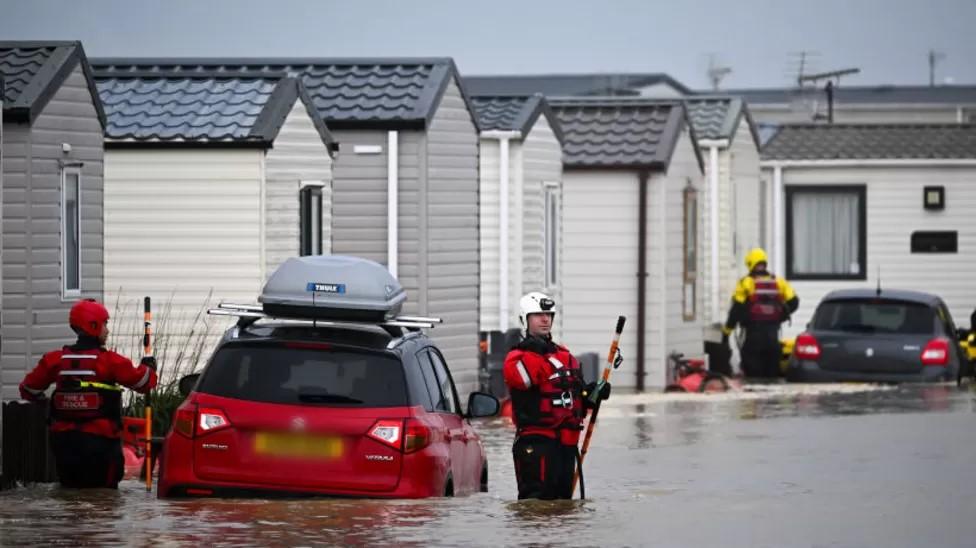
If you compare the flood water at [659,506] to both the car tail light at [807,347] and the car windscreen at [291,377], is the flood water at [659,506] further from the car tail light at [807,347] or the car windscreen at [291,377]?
the car tail light at [807,347]

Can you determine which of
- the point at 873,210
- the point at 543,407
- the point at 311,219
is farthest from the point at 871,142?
the point at 543,407

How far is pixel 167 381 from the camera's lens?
63.9 ft

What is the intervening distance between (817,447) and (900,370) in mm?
8461

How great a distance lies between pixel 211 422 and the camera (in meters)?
12.1

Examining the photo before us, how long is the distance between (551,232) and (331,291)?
15433 millimetres

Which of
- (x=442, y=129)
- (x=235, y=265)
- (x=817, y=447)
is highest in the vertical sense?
(x=442, y=129)

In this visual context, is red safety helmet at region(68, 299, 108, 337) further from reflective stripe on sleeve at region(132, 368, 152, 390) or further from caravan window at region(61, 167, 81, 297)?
caravan window at region(61, 167, 81, 297)

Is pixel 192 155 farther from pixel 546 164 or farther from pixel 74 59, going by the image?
pixel 546 164

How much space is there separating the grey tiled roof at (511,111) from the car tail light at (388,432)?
14.3 m

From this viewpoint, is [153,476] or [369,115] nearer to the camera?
[153,476]

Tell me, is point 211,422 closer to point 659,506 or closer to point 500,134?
point 659,506

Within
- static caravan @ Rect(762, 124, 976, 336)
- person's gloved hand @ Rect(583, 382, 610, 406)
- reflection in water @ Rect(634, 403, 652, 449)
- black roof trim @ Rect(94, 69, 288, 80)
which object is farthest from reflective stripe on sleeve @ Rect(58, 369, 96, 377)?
static caravan @ Rect(762, 124, 976, 336)

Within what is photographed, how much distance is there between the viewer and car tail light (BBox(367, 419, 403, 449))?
39.6ft

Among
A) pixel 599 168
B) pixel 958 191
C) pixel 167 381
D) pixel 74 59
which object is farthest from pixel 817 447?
pixel 958 191
